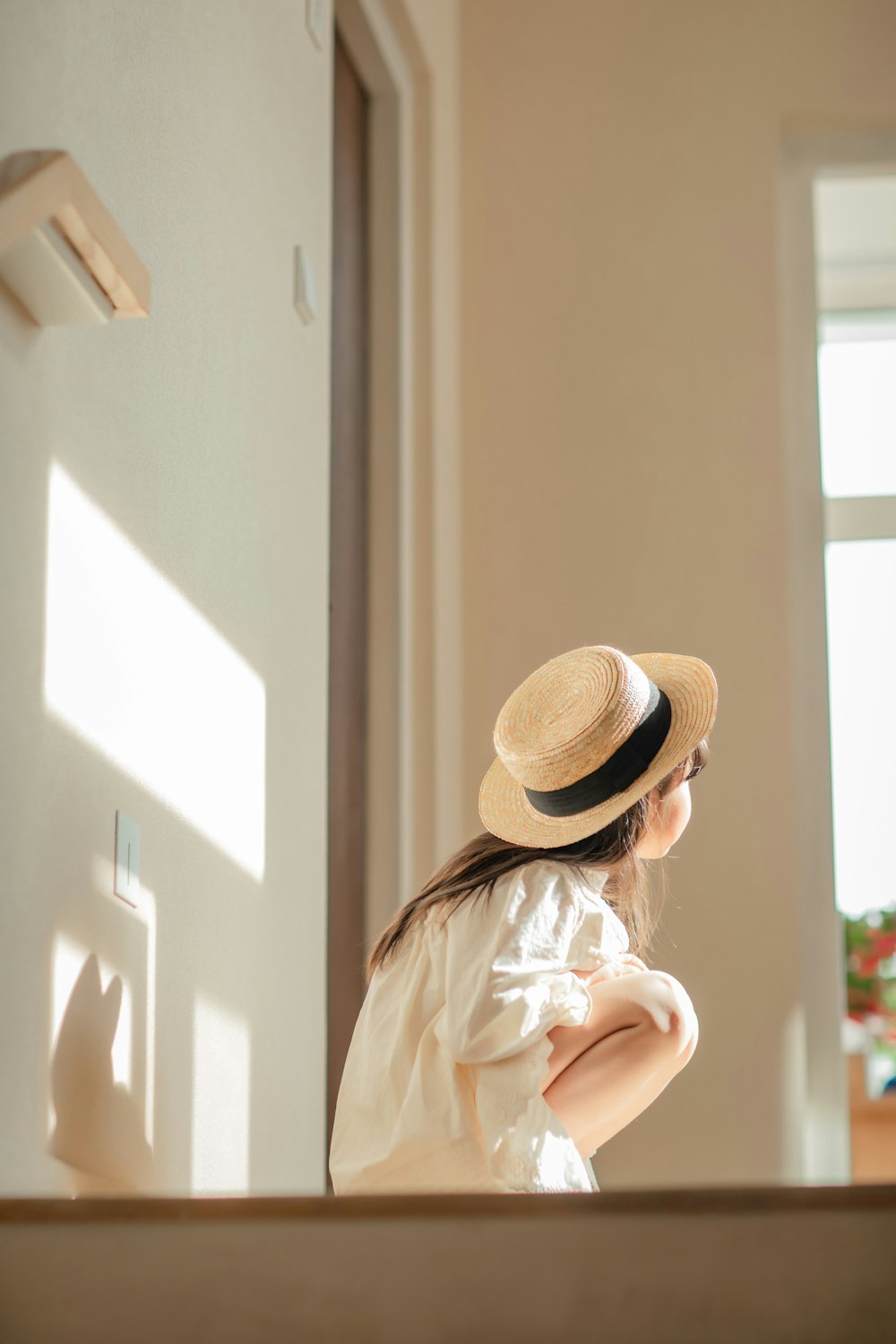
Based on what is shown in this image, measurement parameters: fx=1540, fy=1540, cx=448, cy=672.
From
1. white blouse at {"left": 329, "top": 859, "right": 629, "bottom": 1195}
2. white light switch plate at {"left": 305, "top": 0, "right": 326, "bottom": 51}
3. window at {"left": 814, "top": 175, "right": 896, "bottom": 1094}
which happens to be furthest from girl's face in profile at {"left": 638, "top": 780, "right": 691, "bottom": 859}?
window at {"left": 814, "top": 175, "right": 896, "bottom": 1094}

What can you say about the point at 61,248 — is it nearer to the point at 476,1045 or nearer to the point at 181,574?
the point at 181,574

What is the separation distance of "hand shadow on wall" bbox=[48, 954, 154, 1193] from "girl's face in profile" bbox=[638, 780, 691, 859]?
599 millimetres

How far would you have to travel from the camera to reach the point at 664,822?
175 centimetres

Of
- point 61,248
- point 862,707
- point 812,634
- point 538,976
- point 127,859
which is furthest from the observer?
point 862,707

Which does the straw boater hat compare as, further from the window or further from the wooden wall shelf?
the window

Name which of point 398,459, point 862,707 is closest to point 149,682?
point 398,459

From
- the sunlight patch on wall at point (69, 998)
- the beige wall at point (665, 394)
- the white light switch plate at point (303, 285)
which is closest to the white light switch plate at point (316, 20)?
the white light switch plate at point (303, 285)

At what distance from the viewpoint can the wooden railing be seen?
0.99m

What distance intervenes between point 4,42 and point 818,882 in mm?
2495

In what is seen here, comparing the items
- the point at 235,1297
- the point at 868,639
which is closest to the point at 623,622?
the point at 868,639

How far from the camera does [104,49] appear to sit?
63.5 inches

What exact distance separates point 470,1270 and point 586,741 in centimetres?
70

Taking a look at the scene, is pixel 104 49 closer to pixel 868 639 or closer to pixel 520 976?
pixel 520 976

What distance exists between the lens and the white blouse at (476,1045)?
1379 mm
